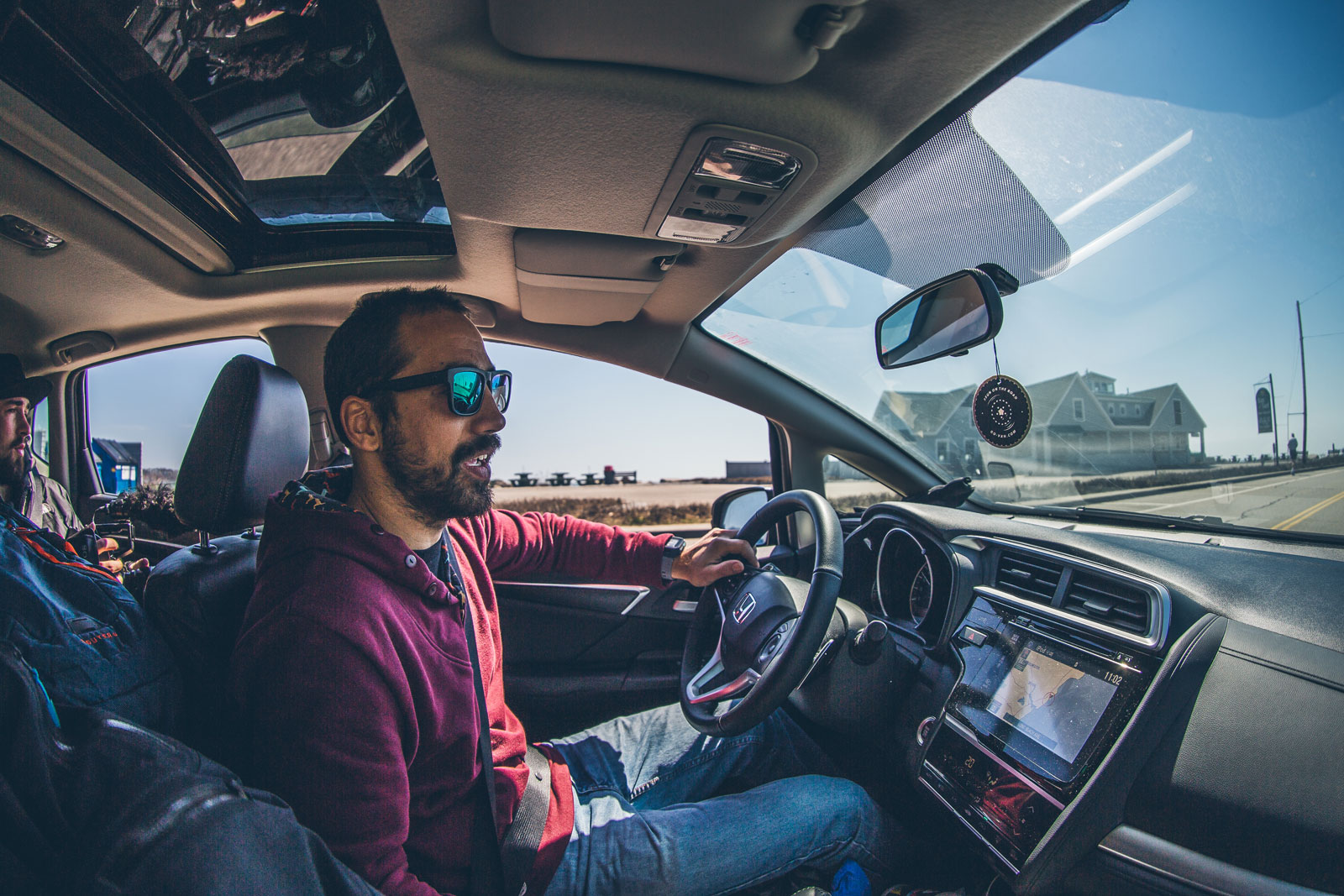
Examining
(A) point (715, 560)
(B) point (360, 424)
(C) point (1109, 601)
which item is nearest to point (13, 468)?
(B) point (360, 424)

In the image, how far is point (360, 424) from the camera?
167 cm

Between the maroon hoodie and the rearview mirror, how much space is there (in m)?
1.79

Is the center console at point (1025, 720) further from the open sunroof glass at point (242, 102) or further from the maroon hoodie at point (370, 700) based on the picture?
the open sunroof glass at point (242, 102)

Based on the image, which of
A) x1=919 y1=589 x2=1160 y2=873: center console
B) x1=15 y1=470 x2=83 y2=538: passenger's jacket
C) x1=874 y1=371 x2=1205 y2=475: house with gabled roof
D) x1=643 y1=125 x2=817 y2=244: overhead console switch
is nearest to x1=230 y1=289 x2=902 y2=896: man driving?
x1=919 y1=589 x2=1160 y2=873: center console

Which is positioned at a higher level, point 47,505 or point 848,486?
point 848,486

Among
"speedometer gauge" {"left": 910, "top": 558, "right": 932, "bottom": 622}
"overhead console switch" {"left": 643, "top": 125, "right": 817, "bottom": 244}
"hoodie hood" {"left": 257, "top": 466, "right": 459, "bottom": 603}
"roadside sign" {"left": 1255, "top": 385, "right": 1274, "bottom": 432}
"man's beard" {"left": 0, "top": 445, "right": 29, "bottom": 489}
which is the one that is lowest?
"speedometer gauge" {"left": 910, "top": 558, "right": 932, "bottom": 622}

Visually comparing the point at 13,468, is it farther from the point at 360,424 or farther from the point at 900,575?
the point at 900,575

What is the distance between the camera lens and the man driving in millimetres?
1156

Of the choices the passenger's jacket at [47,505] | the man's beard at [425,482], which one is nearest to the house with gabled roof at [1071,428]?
the man's beard at [425,482]

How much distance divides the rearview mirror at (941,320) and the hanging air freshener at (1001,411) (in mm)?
177

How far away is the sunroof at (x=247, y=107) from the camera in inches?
59.6

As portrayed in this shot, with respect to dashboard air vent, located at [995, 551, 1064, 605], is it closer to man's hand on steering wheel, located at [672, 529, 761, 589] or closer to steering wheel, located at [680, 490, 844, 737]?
steering wheel, located at [680, 490, 844, 737]

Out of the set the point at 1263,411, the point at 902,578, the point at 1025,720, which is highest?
the point at 1263,411

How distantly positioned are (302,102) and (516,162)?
80 cm
